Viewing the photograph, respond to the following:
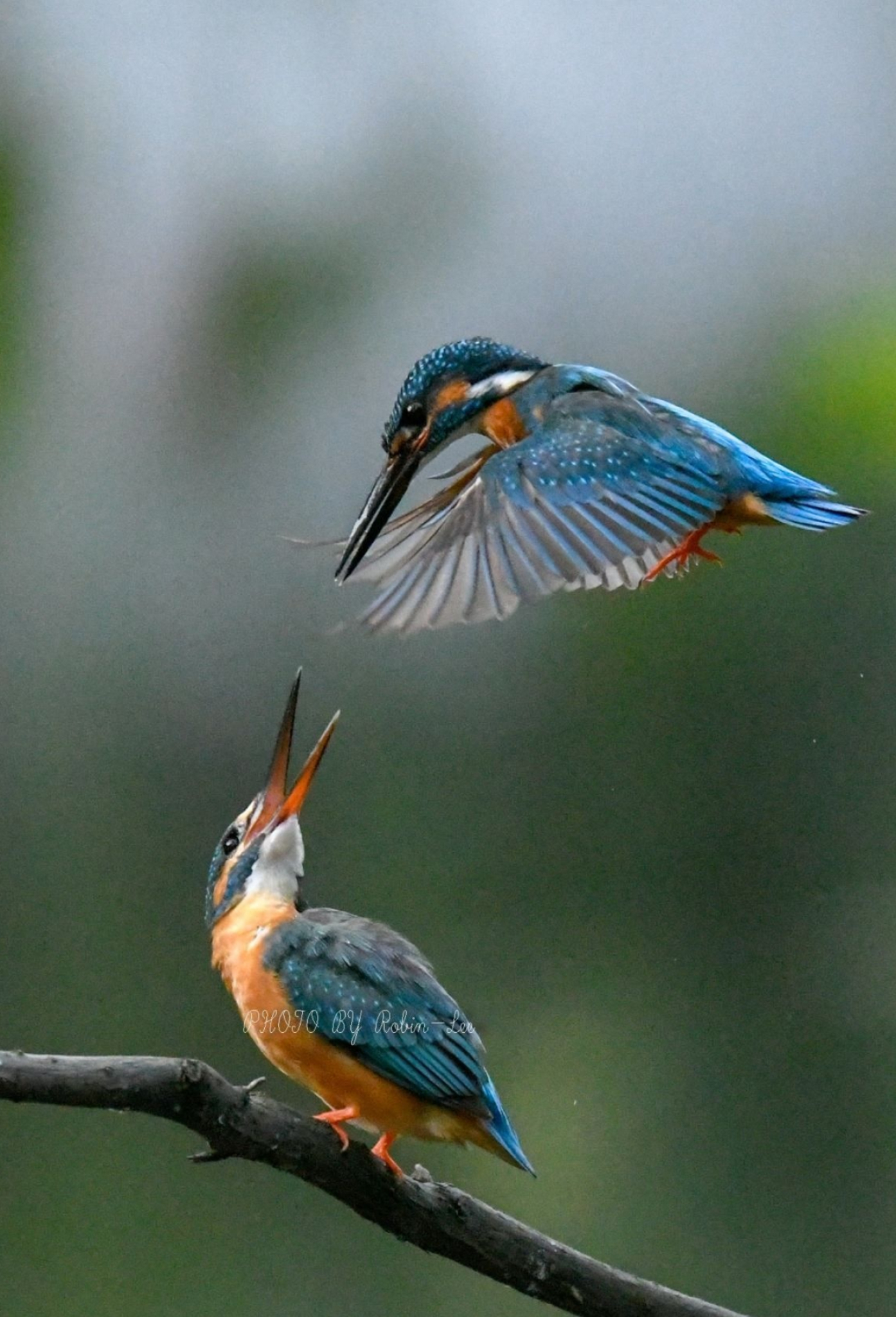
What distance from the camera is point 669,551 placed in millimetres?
1217

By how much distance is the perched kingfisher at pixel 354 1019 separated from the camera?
47.3 inches

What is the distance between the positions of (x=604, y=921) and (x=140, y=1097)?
126 cm

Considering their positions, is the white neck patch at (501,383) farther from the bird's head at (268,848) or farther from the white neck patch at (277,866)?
the white neck patch at (277,866)

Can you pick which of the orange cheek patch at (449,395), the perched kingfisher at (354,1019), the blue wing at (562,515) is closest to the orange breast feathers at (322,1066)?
the perched kingfisher at (354,1019)

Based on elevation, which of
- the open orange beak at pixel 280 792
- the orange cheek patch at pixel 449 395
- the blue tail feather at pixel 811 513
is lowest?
the open orange beak at pixel 280 792

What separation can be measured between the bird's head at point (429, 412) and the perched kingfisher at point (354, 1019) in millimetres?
175

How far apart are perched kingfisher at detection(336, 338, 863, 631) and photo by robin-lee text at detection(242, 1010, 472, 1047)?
33 cm

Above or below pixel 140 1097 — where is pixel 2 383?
above

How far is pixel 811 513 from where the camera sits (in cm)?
117

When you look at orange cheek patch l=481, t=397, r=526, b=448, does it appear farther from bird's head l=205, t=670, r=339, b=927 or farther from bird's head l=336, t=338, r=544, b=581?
bird's head l=205, t=670, r=339, b=927

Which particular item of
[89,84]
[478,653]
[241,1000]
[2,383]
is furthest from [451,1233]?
[89,84]

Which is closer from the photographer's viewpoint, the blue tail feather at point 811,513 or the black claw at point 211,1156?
the black claw at point 211,1156

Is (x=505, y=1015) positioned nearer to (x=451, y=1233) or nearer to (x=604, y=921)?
(x=604, y=921)

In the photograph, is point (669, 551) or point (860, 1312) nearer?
point (669, 551)
